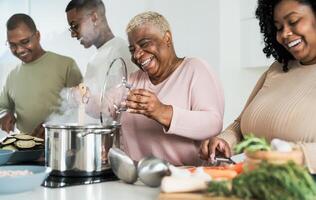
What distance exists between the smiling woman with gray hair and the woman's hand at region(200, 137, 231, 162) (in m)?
0.13

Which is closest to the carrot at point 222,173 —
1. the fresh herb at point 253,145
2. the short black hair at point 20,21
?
the fresh herb at point 253,145

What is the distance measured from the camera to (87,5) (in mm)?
1817

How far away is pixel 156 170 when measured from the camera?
0.82 meters

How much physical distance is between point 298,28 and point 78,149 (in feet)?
2.08

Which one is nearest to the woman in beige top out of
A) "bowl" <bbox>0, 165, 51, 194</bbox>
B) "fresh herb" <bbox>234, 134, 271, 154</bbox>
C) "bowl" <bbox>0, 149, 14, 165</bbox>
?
"fresh herb" <bbox>234, 134, 271, 154</bbox>

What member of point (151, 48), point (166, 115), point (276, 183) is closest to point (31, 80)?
point (151, 48)

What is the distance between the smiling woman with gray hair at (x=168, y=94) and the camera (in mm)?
1247

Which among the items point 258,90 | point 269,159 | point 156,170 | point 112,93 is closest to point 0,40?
point 112,93

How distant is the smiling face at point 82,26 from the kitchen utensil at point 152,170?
1.03 metres

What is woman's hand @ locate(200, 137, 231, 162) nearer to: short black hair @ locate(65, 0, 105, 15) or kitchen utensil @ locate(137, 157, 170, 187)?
kitchen utensil @ locate(137, 157, 170, 187)

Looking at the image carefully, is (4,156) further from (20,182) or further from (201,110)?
(201,110)

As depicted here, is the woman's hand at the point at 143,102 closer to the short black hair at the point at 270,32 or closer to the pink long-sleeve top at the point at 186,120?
the pink long-sleeve top at the point at 186,120

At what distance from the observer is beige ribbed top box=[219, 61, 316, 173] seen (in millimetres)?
994

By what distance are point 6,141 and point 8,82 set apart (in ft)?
2.14
